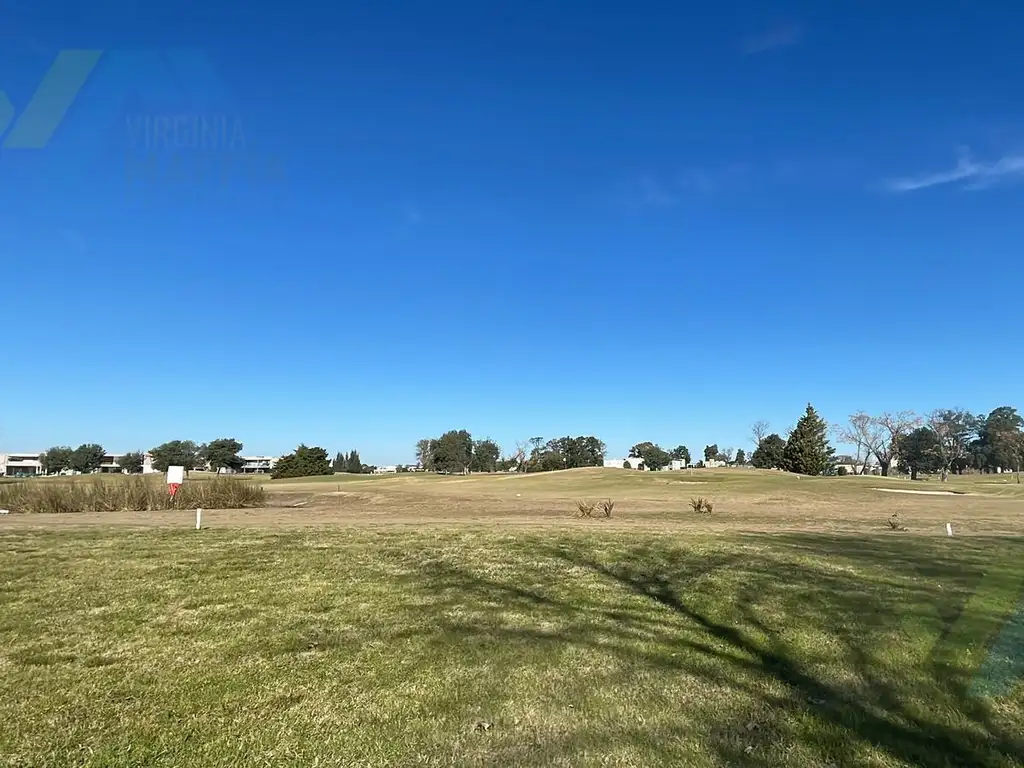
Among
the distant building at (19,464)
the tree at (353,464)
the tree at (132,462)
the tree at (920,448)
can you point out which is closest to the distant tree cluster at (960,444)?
the tree at (920,448)

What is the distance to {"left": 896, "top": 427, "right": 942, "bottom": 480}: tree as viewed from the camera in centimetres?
12319

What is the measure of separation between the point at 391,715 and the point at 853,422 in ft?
423

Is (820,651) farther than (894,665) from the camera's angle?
Yes

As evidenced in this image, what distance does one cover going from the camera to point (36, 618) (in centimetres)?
742

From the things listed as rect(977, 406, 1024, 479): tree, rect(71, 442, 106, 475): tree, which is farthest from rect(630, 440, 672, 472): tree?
rect(71, 442, 106, 475): tree

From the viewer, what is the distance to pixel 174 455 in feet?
477

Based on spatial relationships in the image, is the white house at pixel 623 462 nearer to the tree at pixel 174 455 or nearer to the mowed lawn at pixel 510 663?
the tree at pixel 174 455

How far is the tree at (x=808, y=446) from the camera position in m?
89.1

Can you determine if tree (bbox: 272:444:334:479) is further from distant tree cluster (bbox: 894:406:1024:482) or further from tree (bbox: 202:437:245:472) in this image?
distant tree cluster (bbox: 894:406:1024:482)

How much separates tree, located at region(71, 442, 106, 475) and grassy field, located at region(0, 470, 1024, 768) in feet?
494

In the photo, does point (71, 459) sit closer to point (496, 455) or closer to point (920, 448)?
point (496, 455)

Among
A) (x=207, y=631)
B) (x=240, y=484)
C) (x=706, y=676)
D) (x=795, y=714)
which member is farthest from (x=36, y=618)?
(x=240, y=484)

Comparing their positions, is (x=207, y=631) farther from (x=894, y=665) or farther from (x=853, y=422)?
(x=853, y=422)

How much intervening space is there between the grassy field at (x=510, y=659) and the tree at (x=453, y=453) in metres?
125
